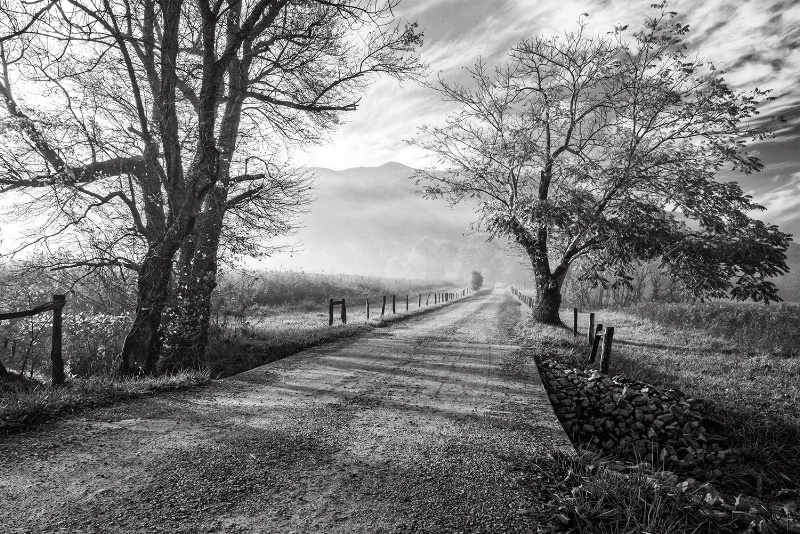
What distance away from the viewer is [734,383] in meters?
8.03

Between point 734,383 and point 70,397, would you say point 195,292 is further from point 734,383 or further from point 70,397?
point 734,383

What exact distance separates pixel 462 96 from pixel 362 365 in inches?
491

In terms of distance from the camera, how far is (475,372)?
693 cm

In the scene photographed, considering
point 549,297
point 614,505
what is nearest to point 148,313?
point 614,505

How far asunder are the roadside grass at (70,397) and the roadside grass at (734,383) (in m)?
7.13

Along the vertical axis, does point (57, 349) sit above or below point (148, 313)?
below

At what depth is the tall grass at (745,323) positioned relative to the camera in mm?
12289

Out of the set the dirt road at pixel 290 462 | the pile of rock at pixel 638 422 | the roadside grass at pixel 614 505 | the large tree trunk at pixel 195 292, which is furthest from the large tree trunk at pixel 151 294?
the pile of rock at pixel 638 422

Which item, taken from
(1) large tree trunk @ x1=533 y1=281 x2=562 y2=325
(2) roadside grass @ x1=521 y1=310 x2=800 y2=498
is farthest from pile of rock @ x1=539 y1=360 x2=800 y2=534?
(1) large tree trunk @ x1=533 y1=281 x2=562 y2=325

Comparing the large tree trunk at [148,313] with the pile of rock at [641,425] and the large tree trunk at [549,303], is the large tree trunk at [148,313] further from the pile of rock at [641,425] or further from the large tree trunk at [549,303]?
the large tree trunk at [549,303]

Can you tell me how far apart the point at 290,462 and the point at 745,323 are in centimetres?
1973

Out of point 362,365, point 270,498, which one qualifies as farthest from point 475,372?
point 270,498

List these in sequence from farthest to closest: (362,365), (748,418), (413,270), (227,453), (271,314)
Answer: (413,270) → (271,314) → (362,365) → (748,418) → (227,453)

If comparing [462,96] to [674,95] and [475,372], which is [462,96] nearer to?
[674,95]
